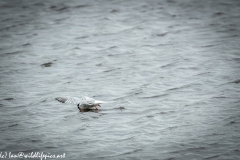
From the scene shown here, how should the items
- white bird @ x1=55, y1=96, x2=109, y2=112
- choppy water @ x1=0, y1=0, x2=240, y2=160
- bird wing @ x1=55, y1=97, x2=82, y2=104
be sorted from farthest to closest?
bird wing @ x1=55, y1=97, x2=82, y2=104, white bird @ x1=55, y1=96, x2=109, y2=112, choppy water @ x1=0, y1=0, x2=240, y2=160

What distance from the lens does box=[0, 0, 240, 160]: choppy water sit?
9.79m

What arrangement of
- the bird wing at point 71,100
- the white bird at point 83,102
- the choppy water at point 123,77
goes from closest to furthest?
1. the choppy water at point 123,77
2. the white bird at point 83,102
3. the bird wing at point 71,100

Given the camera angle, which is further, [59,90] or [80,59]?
[80,59]

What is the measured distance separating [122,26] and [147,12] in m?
2.58

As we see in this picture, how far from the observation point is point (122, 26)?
1955 cm

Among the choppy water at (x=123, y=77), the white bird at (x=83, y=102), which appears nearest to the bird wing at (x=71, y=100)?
the white bird at (x=83, y=102)

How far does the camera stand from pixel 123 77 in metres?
13.9

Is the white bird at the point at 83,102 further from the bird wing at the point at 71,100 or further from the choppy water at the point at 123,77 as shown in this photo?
the choppy water at the point at 123,77

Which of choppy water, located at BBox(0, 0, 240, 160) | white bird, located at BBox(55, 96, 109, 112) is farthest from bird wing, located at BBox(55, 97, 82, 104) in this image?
choppy water, located at BBox(0, 0, 240, 160)

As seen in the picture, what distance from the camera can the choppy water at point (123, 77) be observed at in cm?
979

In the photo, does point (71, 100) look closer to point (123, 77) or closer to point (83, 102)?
point (83, 102)

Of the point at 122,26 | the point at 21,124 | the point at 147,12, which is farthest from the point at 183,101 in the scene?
the point at 147,12

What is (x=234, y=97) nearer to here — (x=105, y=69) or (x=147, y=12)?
(x=105, y=69)

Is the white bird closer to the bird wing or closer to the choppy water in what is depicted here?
the bird wing
